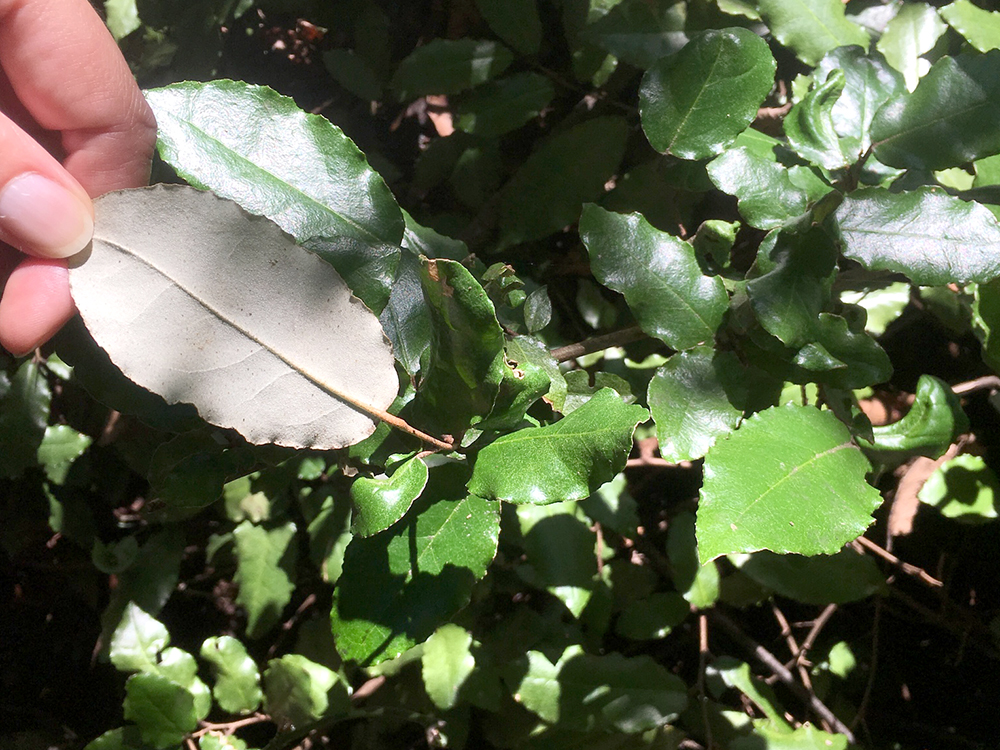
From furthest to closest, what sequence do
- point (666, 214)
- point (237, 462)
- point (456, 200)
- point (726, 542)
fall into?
1. point (456, 200)
2. point (666, 214)
3. point (237, 462)
4. point (726, 542)

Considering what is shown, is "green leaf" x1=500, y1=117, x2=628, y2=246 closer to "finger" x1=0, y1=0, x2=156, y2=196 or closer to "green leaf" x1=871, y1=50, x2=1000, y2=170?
"green leaf" x1=871, y1=50, x2=1000, y2=170

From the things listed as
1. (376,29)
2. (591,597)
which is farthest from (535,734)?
(376,29)

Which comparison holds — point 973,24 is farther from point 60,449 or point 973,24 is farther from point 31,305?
point 60,449

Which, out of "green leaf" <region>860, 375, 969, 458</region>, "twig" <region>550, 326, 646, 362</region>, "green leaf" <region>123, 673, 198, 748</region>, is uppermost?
"twig" <region>550, 326, 646, 362</region>

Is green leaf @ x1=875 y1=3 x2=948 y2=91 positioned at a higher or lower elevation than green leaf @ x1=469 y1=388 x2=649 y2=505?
higher

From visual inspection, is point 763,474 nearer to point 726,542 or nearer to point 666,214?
point 726,542

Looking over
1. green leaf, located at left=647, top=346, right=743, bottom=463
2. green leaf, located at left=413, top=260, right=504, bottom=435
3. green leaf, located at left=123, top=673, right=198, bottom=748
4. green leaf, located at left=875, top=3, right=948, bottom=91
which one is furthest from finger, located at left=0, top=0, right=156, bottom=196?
green leaf, located at left=875, top=3, right=948, bottom=91

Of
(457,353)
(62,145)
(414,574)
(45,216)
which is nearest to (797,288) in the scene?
(457,353)
